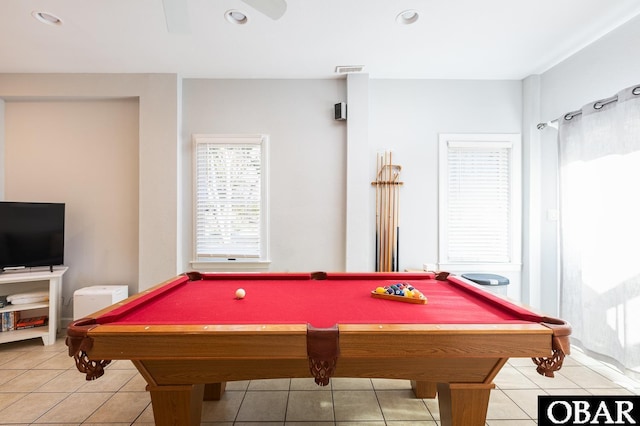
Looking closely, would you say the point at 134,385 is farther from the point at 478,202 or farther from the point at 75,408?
the point at 478,202

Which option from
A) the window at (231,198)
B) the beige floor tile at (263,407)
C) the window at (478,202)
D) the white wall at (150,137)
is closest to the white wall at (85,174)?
the white wall at (150,137)

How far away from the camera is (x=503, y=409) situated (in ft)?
6.63

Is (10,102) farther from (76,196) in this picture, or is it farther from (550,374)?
(550,374)

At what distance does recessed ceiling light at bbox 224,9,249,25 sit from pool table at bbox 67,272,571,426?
215cm

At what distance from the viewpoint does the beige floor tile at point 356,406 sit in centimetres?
192

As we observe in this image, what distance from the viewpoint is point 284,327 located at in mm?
1260

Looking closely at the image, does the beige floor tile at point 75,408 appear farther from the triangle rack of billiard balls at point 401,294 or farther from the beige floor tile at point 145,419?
Result: the triangle rack of billiard balls at point 401,294

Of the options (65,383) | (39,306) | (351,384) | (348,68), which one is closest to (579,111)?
(348,68)

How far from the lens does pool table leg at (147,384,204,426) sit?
55.7 inches

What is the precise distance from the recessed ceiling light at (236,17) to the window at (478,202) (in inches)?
94.4

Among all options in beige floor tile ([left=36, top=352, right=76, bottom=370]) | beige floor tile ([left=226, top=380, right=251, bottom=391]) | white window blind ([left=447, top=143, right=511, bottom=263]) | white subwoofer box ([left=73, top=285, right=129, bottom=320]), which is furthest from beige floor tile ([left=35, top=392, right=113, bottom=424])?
white window blind ([left=447, top=143, right=511, bottom=263])

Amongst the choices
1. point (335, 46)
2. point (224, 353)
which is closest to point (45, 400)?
point (224, 353)

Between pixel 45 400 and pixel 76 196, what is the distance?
2.22m

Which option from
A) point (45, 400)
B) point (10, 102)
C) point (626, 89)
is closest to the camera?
point (45, 400)
